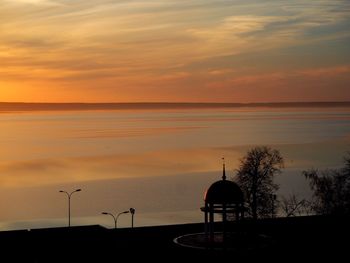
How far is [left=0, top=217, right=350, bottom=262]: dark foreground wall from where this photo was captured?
37.9 m

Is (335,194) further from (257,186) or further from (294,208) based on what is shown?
(294,208)

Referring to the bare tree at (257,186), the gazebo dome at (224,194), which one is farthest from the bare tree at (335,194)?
the gazebo dome at (224,194)

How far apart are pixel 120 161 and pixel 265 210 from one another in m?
87.8

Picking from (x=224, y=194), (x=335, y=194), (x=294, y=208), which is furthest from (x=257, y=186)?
(x=224, y=194)

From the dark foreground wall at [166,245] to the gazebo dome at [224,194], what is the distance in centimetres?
202

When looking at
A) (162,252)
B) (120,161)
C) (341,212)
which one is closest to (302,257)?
(162,252)

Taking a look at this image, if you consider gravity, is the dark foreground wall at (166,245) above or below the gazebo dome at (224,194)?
below

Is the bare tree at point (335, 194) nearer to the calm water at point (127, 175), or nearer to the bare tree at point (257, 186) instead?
the bare tree at point (257, 186)

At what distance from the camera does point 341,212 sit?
179 feet

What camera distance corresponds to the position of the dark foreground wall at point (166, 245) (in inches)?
1491

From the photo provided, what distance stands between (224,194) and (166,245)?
513cm

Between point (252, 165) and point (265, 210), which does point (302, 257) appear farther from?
point (252, 165)

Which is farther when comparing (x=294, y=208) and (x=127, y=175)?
(x=127, y=175)

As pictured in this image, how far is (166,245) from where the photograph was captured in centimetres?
4062
